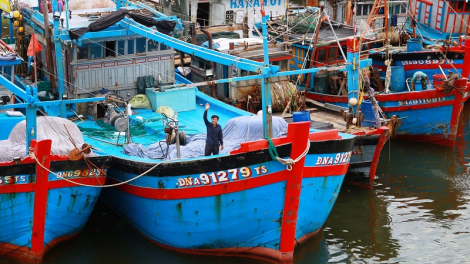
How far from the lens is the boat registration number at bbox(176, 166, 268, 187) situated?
15211 millimetres

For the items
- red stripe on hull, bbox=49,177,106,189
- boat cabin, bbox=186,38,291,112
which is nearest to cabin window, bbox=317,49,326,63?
boat cabin, bbox=186,38,291,112

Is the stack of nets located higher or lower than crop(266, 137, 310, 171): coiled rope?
higher

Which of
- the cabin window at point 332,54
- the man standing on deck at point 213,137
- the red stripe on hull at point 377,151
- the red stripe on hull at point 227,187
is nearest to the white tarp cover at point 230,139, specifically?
the man standing on deck at point 213,137

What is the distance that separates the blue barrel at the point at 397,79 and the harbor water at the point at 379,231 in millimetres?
3673

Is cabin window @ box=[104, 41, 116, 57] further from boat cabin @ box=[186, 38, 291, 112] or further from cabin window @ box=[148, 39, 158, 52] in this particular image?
boat cabin @ box=[186, 38, 291, 112]

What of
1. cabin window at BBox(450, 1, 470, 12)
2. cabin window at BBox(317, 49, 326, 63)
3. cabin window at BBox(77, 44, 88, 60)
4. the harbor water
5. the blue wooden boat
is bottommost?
the harbor water

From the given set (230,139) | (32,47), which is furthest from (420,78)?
(32,47)

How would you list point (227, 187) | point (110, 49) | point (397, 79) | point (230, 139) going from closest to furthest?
point (227, 187) < point (230, 139) < point (110, 49) < point (397, 79)

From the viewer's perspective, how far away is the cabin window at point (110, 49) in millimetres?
21266

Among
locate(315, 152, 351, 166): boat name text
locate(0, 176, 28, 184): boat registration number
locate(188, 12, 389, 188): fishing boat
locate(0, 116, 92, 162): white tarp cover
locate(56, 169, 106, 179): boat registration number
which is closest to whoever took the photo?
locate(0, 176, 28, 184): boat registration number

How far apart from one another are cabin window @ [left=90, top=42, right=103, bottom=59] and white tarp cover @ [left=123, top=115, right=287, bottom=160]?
15.4 feet

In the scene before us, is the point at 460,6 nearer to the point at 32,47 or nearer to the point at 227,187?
the point at 227,187

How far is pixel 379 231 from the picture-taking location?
59.9 ft

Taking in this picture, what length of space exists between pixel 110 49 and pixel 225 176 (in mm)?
7749
